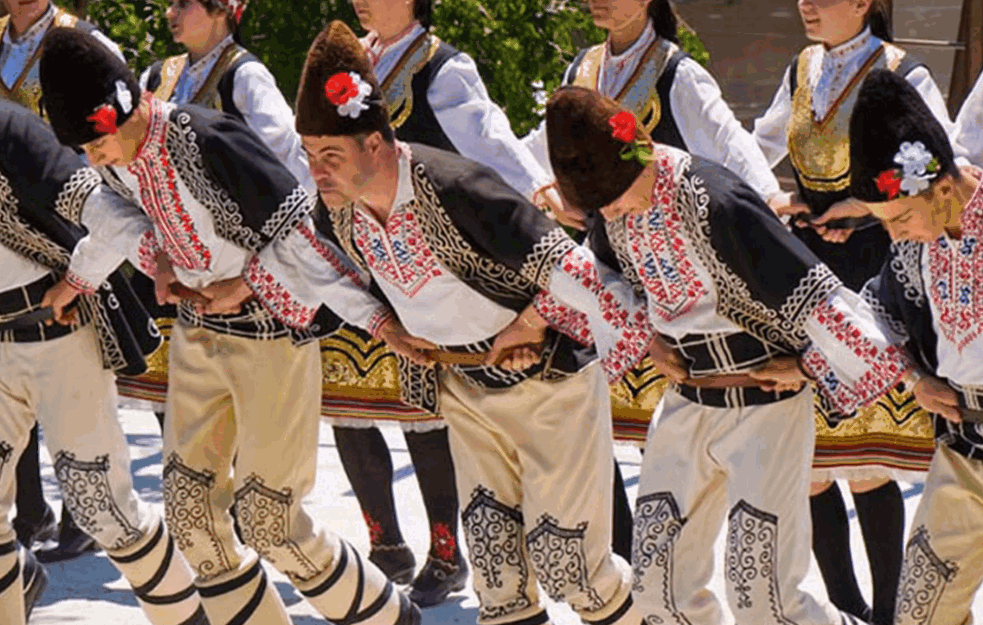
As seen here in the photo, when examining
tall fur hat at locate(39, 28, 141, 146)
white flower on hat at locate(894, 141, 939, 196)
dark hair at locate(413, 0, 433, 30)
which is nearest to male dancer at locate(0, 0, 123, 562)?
dark hair at locate(413, 0, 433, 30)

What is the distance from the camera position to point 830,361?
5445 mm

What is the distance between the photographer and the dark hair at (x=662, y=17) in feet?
23.1

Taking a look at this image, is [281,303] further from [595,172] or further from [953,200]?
[953,200]

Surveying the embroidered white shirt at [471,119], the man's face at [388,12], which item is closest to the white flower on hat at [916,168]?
the embroidered white shirt at [471,119]

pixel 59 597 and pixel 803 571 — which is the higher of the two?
pixel 803 571

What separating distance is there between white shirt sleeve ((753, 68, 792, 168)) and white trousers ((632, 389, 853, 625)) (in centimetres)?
145

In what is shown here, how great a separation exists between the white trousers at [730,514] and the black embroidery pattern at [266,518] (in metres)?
1.00

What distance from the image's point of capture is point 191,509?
6.34m

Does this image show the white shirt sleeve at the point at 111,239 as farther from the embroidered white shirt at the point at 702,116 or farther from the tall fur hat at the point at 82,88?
the embroidered white shirt at the point at 702,116

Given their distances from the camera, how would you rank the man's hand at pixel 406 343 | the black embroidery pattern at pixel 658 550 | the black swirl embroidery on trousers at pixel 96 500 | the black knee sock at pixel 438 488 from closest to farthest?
1. the black embroidery pattern at pixel 658 550
2. the man's hand at pixel 406 343
3. the black swirl embroidery on trousers at pixel 96 500
4. the black knee sock at pixel 438 488

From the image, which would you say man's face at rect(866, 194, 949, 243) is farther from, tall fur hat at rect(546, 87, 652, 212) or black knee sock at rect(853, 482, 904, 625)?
black knee sock at rect(853, 482, 904, 625)

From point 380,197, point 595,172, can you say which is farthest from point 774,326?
point 380,197

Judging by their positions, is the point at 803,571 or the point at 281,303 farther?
the point at 281,303

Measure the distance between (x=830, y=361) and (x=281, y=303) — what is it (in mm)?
1470
